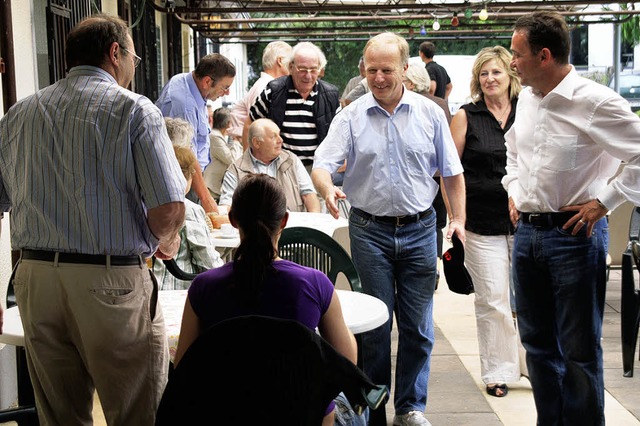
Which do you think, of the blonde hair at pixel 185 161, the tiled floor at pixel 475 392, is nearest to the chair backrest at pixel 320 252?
the blonde hair at pixel 185 161

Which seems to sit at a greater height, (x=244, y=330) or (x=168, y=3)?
(x=168, y=3)

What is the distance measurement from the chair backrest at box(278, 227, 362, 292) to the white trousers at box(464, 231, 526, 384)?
138 centimetres

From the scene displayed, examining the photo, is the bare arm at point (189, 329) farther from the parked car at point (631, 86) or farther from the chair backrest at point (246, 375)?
the parked car at point (631, 86)

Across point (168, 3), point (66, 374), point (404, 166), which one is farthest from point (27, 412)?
point (168, 3)

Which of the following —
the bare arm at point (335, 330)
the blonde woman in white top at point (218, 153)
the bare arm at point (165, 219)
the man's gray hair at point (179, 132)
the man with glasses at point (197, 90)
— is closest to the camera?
the bare arm at point (335, 330)

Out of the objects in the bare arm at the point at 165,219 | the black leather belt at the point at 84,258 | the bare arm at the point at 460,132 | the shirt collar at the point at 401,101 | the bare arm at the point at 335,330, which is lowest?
the bare arm at the point at 335,330

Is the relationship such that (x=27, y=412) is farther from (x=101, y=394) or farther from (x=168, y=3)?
(x=168, y=3)

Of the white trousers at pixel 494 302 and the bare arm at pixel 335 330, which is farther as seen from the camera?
the white trousers at pixel 494 302

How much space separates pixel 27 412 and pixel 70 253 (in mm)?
1100

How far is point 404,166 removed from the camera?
4.60 meters

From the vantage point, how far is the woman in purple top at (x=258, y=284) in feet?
9.19

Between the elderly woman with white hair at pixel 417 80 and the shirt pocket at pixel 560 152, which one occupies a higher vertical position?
the elderly woman with white hair at pixel 417 80

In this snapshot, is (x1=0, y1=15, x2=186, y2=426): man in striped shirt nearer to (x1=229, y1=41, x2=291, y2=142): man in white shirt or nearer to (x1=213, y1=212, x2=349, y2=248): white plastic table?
(x1=213, y1=212, x2=349, y2=248): white plastic table

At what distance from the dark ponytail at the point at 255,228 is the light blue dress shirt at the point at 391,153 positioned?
1705 mm
